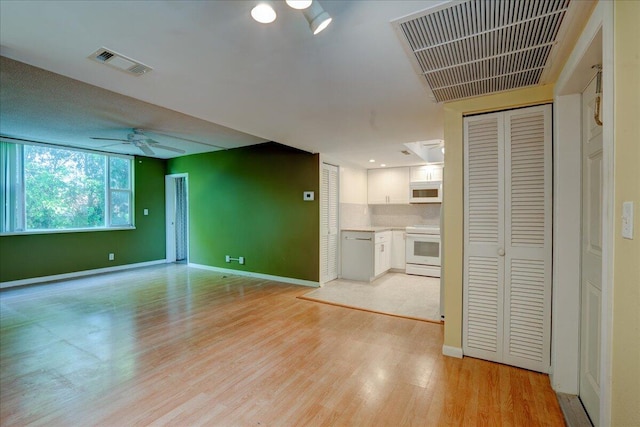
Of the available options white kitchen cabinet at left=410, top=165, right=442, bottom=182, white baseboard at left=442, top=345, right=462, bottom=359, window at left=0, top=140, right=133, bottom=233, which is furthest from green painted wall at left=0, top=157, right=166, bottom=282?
white baseboard at left=442, top=345, right=462, bottom=359

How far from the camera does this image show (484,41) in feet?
5.23

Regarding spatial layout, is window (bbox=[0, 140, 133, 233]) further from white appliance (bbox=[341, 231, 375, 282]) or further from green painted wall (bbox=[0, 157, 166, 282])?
white appliance (bbox=[341, 231, 375, 282])

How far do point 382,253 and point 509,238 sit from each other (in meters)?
3.13

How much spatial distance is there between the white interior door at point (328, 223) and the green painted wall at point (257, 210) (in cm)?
13

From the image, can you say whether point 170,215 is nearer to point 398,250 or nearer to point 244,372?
point 398,250

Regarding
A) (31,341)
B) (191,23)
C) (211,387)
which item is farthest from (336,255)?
(191,23)

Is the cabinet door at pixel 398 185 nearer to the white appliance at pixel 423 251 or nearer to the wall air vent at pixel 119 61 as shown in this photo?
the white appliance at pixel 423 251

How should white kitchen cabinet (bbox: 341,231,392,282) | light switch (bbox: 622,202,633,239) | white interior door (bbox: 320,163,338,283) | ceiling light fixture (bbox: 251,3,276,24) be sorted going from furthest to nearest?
white kitchen cabinet (bbox: 341,231,392,282) → white interior door (bbox: 320,163,338,283) → ceiling light fixture (bbox: 251,3,276,24) → light switch (bbox: 622,202,633,239)

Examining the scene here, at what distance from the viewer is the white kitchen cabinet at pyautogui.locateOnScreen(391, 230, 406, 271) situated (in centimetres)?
583

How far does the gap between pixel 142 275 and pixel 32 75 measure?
3.94 m

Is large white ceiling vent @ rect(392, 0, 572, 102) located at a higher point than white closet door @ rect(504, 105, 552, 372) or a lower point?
higher

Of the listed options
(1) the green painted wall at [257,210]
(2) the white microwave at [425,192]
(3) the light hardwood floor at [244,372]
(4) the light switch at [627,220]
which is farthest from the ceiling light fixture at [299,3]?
(2) the white microwave at [425,192]

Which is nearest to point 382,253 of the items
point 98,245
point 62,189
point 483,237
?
point 483,237

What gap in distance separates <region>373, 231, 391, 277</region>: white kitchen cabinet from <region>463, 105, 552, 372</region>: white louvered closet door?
2643 millimetres
